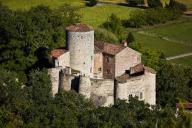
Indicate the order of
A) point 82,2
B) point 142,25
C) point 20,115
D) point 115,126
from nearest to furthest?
point 115,126, point 20,115, point 142,25, point 82,2

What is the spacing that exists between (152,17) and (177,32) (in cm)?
613

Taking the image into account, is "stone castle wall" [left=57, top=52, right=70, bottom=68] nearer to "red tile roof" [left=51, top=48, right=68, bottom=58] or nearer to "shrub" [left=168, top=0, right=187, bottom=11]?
"red tile roof" [left=51, top=48, right=68, bottom=58]

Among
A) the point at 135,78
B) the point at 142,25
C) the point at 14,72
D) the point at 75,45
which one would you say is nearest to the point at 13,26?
the point at 14,72

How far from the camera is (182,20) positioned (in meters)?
111

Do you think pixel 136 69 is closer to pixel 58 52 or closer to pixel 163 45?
pixel 58 52

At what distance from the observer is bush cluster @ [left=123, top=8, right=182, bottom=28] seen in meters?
107

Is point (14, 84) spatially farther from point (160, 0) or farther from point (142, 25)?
point (160, 0)

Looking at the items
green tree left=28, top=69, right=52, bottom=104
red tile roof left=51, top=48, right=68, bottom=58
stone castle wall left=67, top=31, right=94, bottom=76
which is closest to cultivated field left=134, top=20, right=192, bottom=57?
red tile roof left=51, top=48, right=68, bottom=58

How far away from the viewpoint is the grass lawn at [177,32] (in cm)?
9925

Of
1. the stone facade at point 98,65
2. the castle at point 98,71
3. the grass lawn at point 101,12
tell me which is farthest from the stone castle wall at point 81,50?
the grass lawn at point 101,12

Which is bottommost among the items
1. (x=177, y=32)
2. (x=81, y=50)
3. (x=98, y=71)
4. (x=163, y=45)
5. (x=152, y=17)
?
(x=163, y=45)

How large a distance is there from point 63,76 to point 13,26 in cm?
1226

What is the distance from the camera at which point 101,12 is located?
113 meters

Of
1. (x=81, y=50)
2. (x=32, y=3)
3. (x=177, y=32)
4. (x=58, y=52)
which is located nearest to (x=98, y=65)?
(x=81, y=50)
